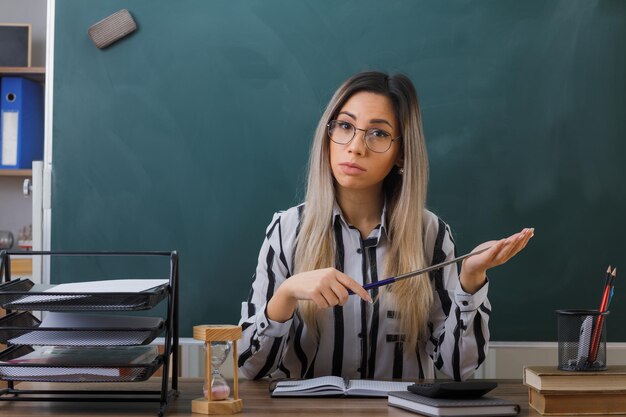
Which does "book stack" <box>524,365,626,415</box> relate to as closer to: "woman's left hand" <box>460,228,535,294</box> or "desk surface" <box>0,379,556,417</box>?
"desk surface" <box>0,379,556,417</box>

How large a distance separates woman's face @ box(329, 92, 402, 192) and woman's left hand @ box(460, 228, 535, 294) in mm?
376

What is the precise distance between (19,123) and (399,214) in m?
2.30

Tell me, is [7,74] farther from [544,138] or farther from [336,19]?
[544,138]

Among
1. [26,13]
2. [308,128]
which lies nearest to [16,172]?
[26,13]

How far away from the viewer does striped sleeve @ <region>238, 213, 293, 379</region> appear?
1.76m

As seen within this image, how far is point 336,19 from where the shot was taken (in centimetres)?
241

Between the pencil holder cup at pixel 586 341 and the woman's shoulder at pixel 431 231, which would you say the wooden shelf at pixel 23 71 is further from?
the pencil holder cup at pixel 586 341

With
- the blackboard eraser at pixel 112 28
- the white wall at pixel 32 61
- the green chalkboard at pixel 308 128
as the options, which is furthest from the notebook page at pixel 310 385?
the white wall at pixel 32 61

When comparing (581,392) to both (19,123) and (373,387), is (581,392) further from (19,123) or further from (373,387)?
(19,123)

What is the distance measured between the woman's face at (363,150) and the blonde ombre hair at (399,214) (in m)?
0.02

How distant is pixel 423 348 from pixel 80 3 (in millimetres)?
1461

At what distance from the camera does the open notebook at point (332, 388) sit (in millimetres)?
1421

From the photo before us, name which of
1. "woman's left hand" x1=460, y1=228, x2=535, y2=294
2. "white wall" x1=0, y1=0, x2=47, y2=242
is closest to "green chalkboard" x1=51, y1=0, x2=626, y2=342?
"woman's left hand" x1=460, y1=228, x2=535, y2=294

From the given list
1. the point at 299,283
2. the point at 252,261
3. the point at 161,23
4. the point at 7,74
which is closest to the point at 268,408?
the point at 299,283
